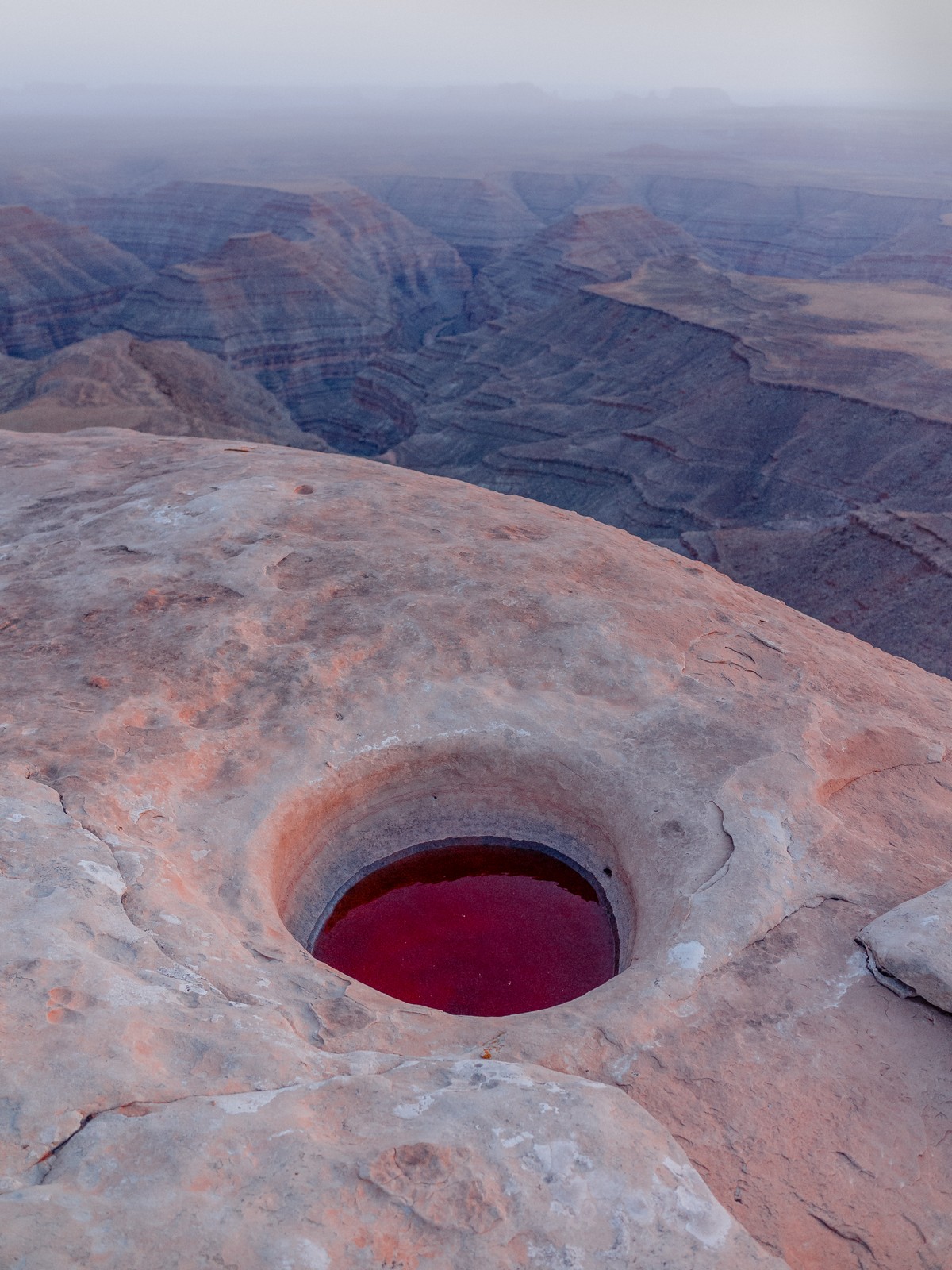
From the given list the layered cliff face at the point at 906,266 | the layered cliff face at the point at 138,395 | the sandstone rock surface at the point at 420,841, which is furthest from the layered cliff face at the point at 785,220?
the sandstone rock surface at the point at 420,841

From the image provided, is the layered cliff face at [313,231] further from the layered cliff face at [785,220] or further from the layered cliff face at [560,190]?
the layered cliff face at [785,220]

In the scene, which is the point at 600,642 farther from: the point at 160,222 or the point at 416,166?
the point at 416,166

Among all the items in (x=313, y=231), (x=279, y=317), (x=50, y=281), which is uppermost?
(x=313, y=231)

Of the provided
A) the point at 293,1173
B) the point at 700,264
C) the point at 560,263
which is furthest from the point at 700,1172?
the point at 560,263

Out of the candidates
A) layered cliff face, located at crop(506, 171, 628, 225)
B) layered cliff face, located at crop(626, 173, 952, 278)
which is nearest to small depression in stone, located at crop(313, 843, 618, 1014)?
layered cliff face, located at crop(626, 173, 952, 278)

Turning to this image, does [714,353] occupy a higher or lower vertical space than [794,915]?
lower

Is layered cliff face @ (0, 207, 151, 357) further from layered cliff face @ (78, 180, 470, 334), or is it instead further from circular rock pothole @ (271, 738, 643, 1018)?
circular rock pothole @ (271, 738, 643, 1018)

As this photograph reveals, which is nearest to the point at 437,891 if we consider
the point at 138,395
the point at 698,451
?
the point at 138,395

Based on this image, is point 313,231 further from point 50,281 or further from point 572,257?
point 572,257
